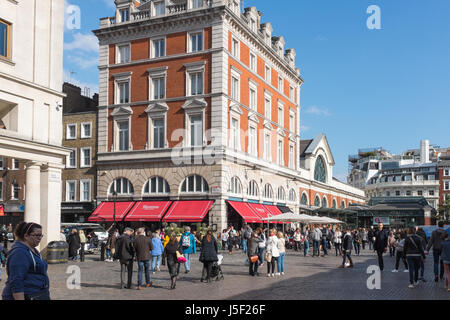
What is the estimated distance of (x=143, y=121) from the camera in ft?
141

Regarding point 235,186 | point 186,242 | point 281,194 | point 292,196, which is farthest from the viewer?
point 292,196

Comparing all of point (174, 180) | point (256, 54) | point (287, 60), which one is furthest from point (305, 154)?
point (174, 180)

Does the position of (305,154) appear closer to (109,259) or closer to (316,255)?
(316,255)

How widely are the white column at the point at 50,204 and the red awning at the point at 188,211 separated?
13.6 metres

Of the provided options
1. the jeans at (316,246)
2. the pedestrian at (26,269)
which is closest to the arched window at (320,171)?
the jeans at (316,246)

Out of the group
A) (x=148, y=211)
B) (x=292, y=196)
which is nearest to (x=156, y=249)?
(x=148, y=211)

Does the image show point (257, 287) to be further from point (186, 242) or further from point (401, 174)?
point (401, 174)

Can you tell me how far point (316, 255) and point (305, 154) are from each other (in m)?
31.7

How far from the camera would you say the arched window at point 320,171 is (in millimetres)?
66000

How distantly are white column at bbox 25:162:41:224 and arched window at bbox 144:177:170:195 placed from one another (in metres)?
16.8

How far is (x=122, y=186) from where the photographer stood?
43.4 metres

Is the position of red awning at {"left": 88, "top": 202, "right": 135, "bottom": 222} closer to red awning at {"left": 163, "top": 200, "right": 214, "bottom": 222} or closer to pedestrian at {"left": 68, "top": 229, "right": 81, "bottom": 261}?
red awning at {"left": 163, "top": 200, "right": 214, "bottom": 222}

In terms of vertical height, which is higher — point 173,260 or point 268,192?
point 268,192

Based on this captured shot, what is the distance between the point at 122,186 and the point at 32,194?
18.2m
